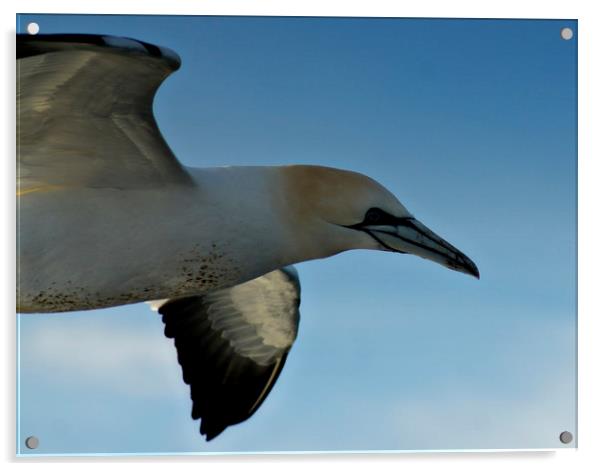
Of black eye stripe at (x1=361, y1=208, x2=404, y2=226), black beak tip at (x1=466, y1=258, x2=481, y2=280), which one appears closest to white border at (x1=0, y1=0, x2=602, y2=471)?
black beak tip at (x1=466, y1=258, x2=481, y2=280)

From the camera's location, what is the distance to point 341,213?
377 cm

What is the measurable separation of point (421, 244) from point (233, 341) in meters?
0.97

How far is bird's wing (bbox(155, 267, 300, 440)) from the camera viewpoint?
3.96 metres

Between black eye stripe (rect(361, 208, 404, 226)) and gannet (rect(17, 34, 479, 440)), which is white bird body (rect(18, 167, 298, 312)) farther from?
black eye stripe (rect(361, 208, 404, 226))

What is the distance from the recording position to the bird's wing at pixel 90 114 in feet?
10.3

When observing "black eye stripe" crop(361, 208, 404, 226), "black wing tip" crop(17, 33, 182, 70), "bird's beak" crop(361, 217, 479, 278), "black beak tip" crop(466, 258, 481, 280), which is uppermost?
"black wing tip" crop(17, 33, 182, 70)

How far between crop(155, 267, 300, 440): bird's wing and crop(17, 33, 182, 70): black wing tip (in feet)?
3.90

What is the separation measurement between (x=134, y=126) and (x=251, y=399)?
114 cm

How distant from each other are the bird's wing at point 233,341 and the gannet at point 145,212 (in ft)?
0.06

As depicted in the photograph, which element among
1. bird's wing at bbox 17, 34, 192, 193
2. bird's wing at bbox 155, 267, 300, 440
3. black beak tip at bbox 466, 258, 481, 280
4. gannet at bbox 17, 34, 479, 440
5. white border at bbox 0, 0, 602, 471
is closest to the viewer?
bird's wing at bbox 17, 34, 192, 193
